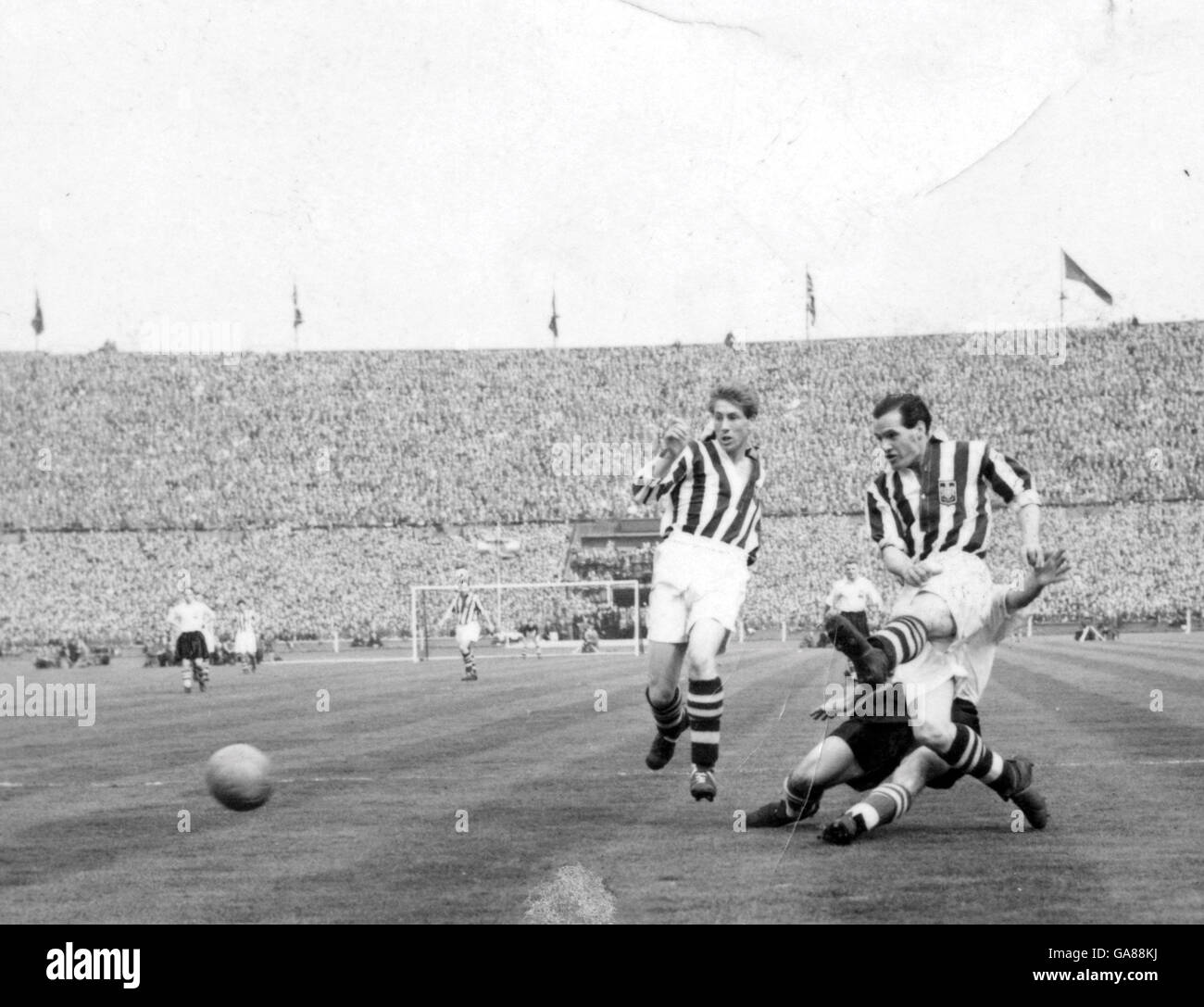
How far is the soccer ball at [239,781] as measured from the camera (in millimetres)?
7938

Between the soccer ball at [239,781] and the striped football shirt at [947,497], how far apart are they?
324 cm

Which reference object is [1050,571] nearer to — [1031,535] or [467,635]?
[1031,535]

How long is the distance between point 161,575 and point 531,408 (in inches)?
498

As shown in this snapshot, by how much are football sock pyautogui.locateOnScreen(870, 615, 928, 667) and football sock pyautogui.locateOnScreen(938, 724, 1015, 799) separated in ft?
1.51

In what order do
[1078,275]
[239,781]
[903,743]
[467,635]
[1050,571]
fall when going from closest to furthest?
[1050,571] → [903,743] → [239,781] → [467,635] → [1078,275]

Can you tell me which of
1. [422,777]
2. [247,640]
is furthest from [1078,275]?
[422,777]

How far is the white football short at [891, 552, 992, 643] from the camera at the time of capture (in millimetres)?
6902

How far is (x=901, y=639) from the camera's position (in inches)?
256

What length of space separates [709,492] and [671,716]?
139cm

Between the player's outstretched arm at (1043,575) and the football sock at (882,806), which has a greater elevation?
the player's outstretched arm at (1043,575)

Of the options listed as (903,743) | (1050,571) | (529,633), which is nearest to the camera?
(1050,571)

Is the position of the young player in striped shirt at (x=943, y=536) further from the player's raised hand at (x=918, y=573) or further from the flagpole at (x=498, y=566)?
the flagpole at (x=498, y=566)

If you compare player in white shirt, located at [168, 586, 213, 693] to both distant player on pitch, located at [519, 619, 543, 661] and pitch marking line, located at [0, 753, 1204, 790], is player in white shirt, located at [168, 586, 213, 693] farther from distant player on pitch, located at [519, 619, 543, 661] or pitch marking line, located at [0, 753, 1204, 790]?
distant player on pitch, located at [519, 619, 543, 661]

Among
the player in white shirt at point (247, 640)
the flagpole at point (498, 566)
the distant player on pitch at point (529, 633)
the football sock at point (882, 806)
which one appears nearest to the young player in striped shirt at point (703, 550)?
the football sock at point (882, 806)
